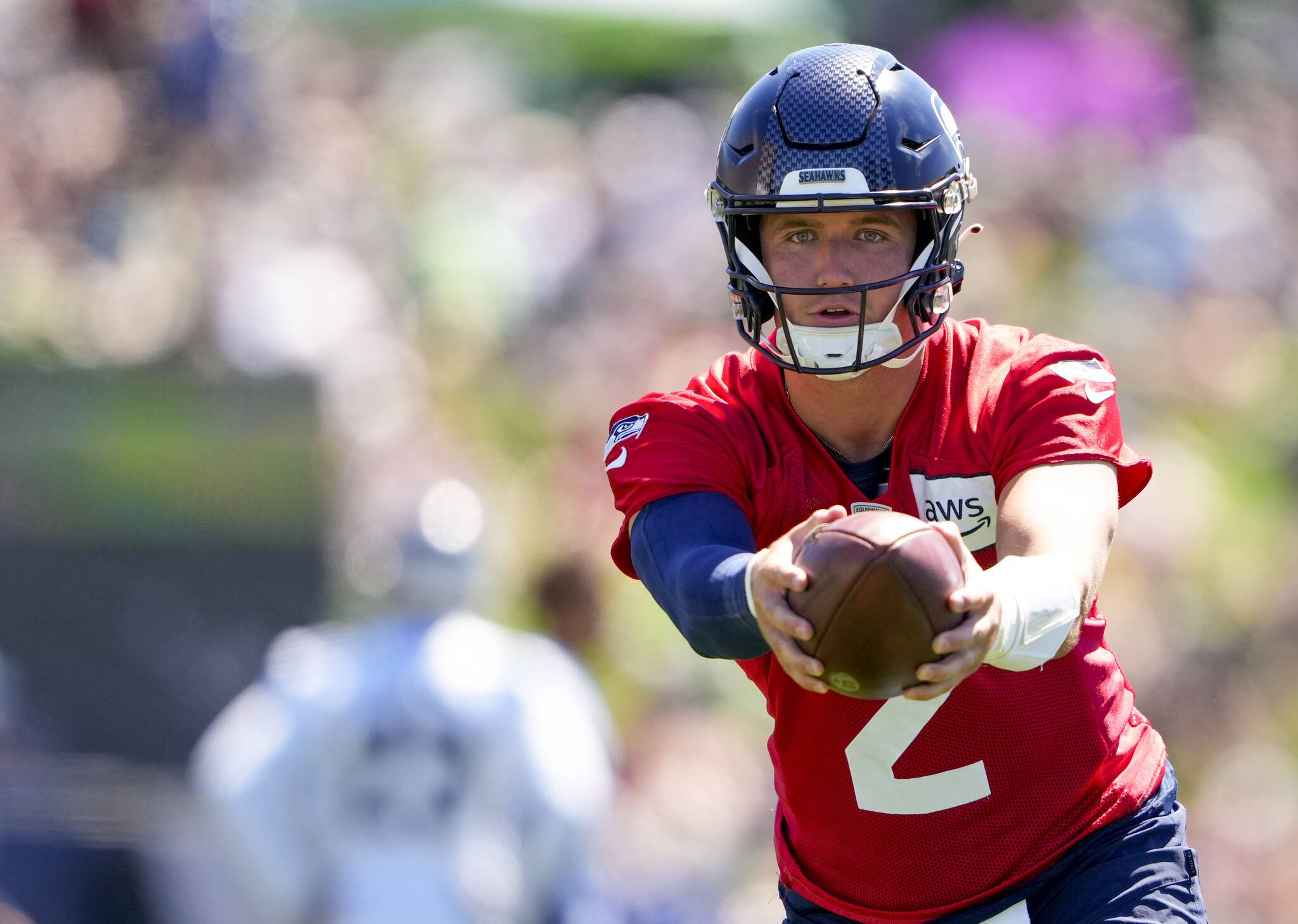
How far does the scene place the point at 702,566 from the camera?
2.64 meters

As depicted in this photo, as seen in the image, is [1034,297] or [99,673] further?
[1034,297]

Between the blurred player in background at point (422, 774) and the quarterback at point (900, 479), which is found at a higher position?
the quarterback at point (900, 479)

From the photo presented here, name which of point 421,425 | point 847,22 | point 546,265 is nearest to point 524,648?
point 421,425

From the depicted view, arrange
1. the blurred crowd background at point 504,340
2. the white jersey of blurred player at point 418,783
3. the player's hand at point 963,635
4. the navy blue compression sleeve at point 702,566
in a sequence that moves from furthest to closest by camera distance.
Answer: the blurred crowd background at point 504,340
the white jersey of blurred player at point 418,783
the navy blue compression sleeve at point 702,566
the player's hand at point 963,635

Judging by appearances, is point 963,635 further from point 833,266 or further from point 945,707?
point 833,266

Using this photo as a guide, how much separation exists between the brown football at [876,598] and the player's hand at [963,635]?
0.01 m

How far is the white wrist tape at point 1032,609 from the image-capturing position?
242 cm

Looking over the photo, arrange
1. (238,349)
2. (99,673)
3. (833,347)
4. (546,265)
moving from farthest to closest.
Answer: (546,265) < (238,349) < (99,673) < (833,347)

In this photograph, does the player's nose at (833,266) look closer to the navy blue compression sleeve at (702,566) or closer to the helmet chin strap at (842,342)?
the helmet chin strap at (842,342)

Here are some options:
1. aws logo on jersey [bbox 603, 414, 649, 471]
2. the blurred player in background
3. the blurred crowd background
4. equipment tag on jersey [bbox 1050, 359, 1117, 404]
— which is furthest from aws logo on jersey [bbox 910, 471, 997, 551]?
the blurred crowd background

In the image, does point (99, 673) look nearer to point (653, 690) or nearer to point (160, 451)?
point (160, 451)

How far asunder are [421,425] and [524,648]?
9.39 feet

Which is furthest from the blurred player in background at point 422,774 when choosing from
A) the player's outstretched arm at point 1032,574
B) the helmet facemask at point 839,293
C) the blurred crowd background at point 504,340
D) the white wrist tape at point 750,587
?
the white wrist tape at point 750,587

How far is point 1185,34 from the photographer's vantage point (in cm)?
1204
